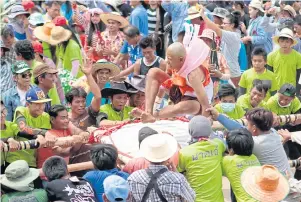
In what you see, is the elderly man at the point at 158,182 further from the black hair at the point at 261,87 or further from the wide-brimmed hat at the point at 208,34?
the wide-brimmed hat at the point at 208,34

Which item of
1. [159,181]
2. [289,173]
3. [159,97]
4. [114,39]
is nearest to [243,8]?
Answer: [114,39]

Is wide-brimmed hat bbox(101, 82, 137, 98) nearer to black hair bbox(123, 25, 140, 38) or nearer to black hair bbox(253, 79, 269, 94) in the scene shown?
black hair bbox(253, 79, 269, 94)

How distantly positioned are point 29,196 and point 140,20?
8.25 meters

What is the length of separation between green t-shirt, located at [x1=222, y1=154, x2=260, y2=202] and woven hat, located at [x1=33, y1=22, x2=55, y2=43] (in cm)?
500

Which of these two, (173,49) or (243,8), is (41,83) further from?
(243,8)

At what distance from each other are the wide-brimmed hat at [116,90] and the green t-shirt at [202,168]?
2.01 metres

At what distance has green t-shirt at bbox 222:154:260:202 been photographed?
7.15m

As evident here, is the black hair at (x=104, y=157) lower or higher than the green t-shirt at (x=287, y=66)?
higher

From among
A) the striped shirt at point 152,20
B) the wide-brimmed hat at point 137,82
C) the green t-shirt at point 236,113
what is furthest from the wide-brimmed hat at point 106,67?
the striped shirt at point 152,20

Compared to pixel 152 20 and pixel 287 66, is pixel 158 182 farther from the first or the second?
pixel 152 20

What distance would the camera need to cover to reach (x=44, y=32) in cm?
1186

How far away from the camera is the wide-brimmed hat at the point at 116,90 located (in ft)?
29.8

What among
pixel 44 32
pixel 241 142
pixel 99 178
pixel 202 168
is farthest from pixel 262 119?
pixel 44 32

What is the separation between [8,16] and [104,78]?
12.4 feet
